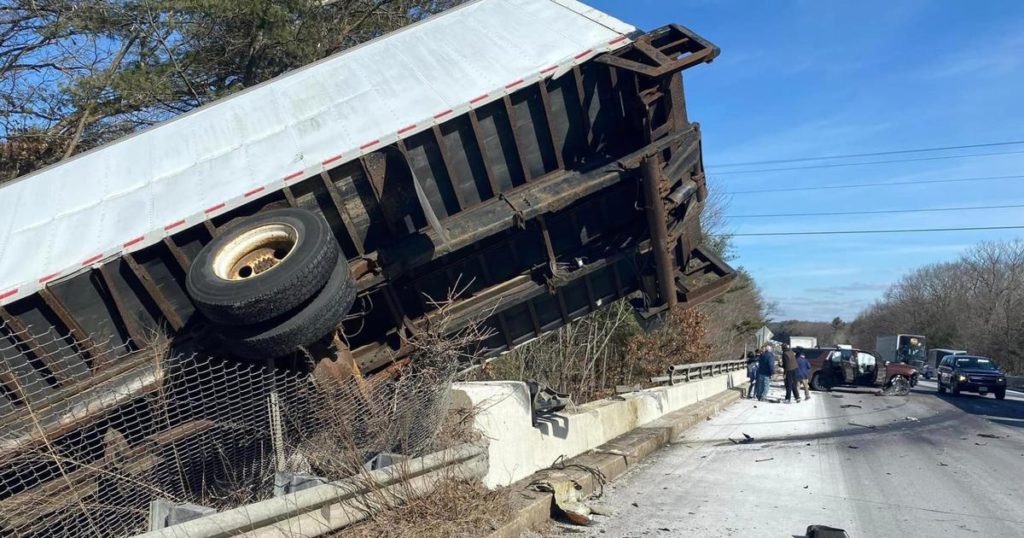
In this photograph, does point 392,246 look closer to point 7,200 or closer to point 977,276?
point 7,200

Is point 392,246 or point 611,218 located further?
point 611,218

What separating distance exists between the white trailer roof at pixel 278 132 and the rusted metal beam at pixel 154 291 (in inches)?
5.1

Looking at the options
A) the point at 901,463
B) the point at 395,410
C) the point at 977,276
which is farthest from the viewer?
the point at 977,276

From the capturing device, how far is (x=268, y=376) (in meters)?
4.84

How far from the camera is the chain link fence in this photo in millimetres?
4316

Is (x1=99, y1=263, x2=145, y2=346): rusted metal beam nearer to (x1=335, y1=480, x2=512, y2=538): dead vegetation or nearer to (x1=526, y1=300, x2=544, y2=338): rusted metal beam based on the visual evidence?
(x1=335, y1=480, x2=512, y2=538): dead vegetation

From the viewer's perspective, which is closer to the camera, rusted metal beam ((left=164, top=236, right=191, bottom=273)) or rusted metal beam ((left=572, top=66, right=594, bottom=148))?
rusted metal beam ((left=164, top=236, right=191, bottom=273))

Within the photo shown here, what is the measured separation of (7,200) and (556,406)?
545cm

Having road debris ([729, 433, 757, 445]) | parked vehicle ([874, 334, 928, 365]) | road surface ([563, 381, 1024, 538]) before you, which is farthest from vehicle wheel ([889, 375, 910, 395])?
Result: parked vehicle ([874, 334, 928, 365])

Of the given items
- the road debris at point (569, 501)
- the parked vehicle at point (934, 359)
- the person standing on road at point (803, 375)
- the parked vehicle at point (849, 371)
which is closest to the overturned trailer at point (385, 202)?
the road debris at point (569, 501)

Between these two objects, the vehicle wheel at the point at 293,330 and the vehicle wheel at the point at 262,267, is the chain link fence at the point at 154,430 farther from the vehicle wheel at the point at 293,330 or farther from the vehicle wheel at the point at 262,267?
the vehicle wheel at the point at 262,267

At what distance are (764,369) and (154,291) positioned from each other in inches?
697

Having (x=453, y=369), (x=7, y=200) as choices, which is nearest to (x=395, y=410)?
(x=453, y=369)

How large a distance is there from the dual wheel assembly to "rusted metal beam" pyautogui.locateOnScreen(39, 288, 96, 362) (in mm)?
919
